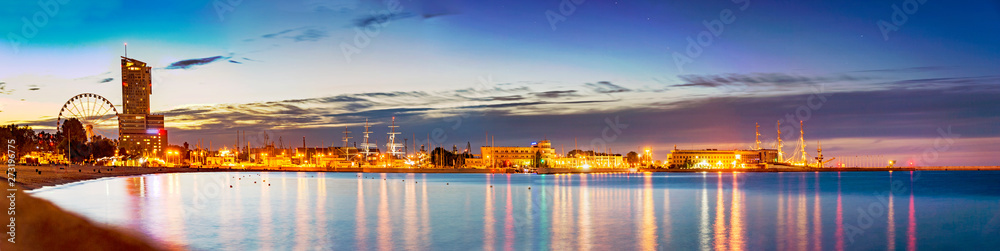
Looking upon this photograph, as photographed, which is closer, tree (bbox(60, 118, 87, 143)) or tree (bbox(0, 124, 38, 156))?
tree (bbox(0, 124, 38, 156))

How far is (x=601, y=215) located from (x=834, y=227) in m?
12.3

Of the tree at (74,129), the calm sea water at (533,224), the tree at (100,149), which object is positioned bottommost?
the calm sea water at (533,224)

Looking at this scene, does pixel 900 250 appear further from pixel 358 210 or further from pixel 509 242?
pixel 358 210

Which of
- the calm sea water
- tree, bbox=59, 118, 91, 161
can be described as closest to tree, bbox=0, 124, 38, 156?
tree, bbox=59, 118, 91, 161

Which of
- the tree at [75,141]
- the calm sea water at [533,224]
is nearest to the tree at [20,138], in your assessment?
Result: the tree at [75,141]

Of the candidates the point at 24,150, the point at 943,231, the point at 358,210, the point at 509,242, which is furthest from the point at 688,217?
the point at 24,150

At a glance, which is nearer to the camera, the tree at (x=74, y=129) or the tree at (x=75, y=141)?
the tree at (x=75, y=141)

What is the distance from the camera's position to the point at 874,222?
37844mm

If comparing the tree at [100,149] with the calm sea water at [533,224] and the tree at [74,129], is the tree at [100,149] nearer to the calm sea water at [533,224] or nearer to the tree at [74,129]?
the tree at [74,129]

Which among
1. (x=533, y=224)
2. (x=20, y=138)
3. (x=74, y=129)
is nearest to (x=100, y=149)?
(x=74, y=129)

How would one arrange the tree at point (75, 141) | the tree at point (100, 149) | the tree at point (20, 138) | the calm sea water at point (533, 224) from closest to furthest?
the calm sea water at point (533, 224)
the tree at point (20, 138)
the tree at point (75, 141)
the tree at point (100, 149)

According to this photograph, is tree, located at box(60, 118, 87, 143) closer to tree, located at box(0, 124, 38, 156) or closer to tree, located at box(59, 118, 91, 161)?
tree, located at box(59, 118, 91, 161)

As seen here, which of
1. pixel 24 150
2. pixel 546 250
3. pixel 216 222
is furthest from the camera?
pixel 24 150

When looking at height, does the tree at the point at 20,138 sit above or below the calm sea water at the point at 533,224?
above
